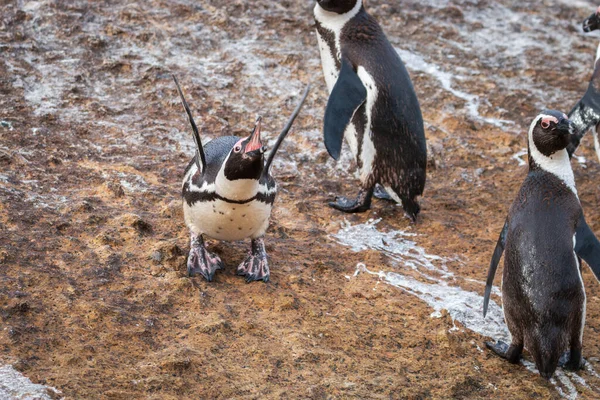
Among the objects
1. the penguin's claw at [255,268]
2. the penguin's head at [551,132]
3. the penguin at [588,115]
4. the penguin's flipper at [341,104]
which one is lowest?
the penguin's claw at [255,268]

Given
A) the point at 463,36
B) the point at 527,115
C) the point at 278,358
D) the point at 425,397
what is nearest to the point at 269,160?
the point at 278,358

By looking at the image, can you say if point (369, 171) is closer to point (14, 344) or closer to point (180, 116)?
point (180, 116)

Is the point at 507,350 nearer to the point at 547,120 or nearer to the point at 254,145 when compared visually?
the point at 547,120

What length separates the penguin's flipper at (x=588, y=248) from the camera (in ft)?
11.5

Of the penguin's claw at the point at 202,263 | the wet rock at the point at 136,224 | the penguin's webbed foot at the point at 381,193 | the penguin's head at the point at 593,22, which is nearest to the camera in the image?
the penguin's claw at the point at 202,263

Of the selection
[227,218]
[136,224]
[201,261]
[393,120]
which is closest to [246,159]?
[227,218]

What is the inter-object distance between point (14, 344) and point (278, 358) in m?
1.01

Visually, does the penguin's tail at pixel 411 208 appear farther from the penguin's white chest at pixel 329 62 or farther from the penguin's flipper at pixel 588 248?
the penguin's flipper at pixel 588 248

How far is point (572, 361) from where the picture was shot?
11.7 feet

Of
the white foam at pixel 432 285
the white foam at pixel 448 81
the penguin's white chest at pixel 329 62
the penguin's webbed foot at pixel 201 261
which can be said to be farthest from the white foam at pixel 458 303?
the white foam at pixel 448 81

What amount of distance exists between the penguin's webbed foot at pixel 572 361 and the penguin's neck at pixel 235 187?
1.56 metres

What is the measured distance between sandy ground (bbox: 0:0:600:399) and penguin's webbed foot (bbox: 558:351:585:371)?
45mm

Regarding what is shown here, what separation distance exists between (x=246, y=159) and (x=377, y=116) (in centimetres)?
176

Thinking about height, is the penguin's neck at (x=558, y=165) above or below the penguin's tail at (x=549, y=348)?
above
